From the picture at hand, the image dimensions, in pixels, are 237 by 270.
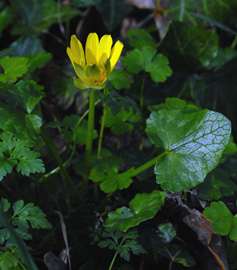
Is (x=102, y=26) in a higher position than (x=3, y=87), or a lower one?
lower

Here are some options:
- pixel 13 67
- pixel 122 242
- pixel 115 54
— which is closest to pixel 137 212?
pixel 122 242

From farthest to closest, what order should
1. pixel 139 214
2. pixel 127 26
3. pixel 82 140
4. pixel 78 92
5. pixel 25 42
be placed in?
pixel 127 26 < pixel 25 42 < pixel 78 92 < pixel 82 140 < pixel 139 214

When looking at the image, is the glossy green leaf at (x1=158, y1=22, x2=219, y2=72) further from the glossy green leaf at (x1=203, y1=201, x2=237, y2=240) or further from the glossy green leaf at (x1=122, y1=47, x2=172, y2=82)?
the glossy green leaf at (x1=203, y1=201, x2=237, y2=240)

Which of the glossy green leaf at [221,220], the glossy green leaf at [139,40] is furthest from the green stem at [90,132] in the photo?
the glossy green leaf at [139,40]

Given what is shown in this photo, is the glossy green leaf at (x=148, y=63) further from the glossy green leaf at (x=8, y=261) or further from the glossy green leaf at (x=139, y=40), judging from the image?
the glossy green leaf at (x=8, y=261)

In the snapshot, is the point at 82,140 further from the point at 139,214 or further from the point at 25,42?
the point at 25,42

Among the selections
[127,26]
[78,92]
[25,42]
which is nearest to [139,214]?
[78,92]
